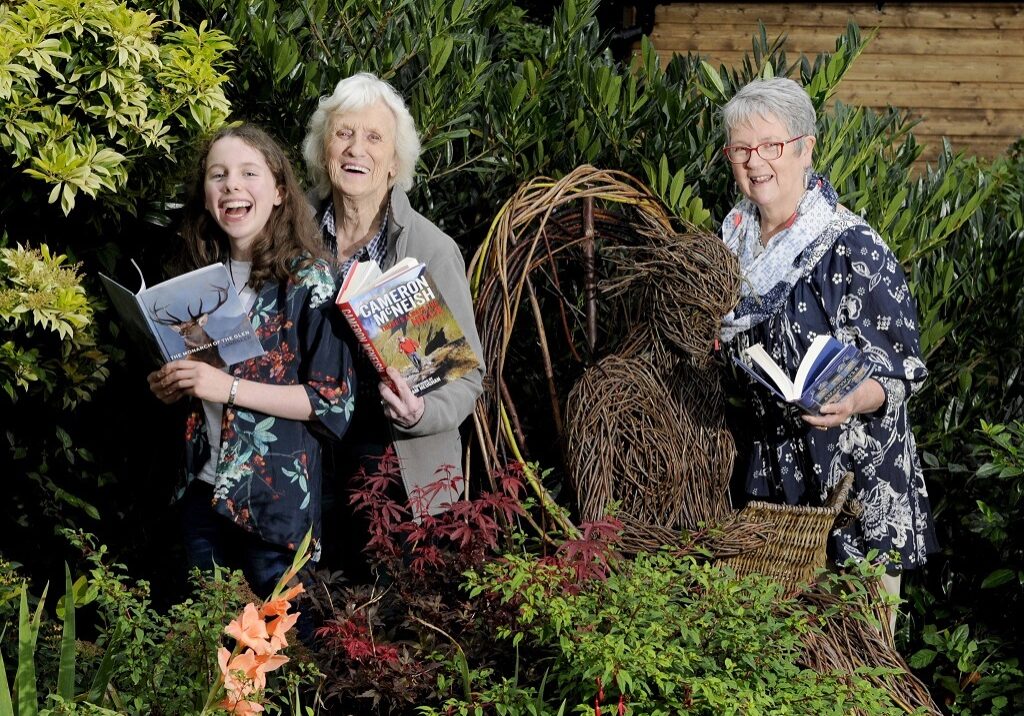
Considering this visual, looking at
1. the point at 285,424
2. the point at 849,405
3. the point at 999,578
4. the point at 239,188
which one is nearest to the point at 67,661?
the point at 285,424

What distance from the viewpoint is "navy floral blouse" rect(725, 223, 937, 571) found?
299 centimetres

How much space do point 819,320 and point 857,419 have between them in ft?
0.92

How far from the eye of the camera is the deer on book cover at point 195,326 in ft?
9.09

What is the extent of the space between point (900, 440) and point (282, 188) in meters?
1.73

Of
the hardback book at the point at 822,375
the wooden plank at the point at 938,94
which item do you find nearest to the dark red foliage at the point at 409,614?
the hardback book at the point at 822,375

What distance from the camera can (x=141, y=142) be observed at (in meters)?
3.26

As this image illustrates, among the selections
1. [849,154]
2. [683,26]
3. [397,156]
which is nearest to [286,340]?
[397,156]

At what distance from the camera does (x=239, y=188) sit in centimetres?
294

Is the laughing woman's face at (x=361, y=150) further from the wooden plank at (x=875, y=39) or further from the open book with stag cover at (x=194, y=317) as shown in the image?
the wooden plank at (x=875, y=39)

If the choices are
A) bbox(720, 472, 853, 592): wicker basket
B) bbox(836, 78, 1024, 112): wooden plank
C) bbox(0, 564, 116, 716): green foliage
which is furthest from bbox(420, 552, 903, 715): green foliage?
bbox(836, 78, 1024, 112): wooden plank

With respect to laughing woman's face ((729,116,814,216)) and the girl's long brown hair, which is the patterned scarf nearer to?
laughing woman's face ((729,116,814,216))

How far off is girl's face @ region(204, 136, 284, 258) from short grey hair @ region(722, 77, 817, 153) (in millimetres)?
1210

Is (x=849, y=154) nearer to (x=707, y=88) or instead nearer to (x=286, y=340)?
(x=707, y=88)

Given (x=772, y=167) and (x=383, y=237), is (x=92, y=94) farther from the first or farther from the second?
(x=772, y=167)
